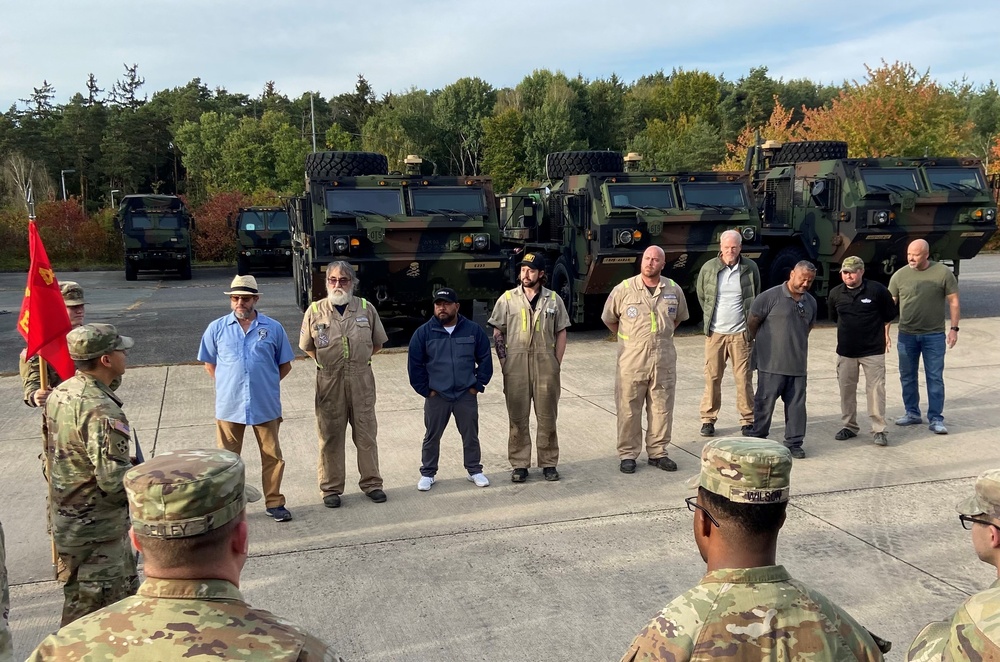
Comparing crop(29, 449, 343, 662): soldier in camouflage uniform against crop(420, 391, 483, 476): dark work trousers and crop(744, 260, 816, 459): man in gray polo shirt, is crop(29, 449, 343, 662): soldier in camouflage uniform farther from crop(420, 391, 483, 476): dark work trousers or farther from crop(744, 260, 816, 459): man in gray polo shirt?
crop(744, 260, 816, 459): man in gray polo shirt

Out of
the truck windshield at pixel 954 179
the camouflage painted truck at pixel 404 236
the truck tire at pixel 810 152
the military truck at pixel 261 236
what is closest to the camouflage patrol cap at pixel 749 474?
the camouflage painted truck at pixel 404 236

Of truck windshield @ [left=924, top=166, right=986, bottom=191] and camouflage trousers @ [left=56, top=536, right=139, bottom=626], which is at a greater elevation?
truck windshield @ [left=924, top=166, right=986, bottom=191]

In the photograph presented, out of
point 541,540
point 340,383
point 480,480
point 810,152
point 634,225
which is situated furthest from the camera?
point 810,152

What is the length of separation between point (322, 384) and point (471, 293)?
20.1ft

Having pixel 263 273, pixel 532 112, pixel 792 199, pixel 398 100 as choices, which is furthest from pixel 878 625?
pixel 398 100

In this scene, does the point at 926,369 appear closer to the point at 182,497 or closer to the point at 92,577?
the point at 92,577

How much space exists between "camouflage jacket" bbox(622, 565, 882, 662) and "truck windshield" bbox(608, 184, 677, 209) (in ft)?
33.1

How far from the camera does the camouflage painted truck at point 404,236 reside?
35.8 feet

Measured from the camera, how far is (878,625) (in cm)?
375

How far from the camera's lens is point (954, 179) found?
12695 millimetres

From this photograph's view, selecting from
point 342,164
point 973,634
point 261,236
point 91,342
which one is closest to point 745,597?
point 973,634

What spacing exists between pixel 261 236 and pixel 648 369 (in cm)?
2061

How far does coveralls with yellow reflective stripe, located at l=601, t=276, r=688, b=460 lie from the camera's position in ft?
20.1

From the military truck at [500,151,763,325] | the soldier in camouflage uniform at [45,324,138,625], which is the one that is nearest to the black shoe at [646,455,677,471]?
the soldier in camouflage uniform at [45,324,138,625]
